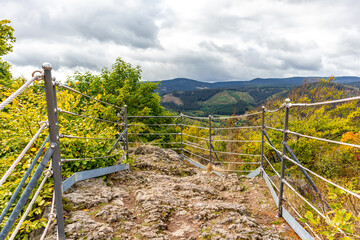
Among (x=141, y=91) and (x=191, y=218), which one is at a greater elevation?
(x=141, y=91)

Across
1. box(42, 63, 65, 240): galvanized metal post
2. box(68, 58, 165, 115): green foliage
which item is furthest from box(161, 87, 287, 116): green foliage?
box(42, 63, 65, 240): galvanized metal post

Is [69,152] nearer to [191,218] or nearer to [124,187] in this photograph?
[124,187]

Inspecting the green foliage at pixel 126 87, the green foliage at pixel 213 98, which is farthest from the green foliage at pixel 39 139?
the green foliage at pixel 213 98

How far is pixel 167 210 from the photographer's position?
2883mm

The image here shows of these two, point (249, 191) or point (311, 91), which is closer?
point (249, 191)

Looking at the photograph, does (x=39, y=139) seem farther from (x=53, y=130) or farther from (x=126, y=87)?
(x=126, y=87)

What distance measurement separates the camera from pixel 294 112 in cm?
1264

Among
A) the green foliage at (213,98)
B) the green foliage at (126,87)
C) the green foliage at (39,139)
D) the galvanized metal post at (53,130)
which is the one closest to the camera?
the galvanized metal post at (53,130)

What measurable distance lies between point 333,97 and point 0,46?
726 inches

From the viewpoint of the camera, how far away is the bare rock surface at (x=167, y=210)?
2.32 meters

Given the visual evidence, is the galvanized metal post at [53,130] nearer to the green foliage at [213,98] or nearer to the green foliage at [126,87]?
the green foliage at [126,87]

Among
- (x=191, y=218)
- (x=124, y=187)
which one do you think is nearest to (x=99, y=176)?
(x=124, y=187)

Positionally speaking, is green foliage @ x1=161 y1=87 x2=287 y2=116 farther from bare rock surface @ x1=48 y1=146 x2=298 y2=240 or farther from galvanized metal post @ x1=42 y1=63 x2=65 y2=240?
galvanized metal post @ x1=42 y1=63 x2=65 y2=240

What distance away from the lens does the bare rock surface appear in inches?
91.5
